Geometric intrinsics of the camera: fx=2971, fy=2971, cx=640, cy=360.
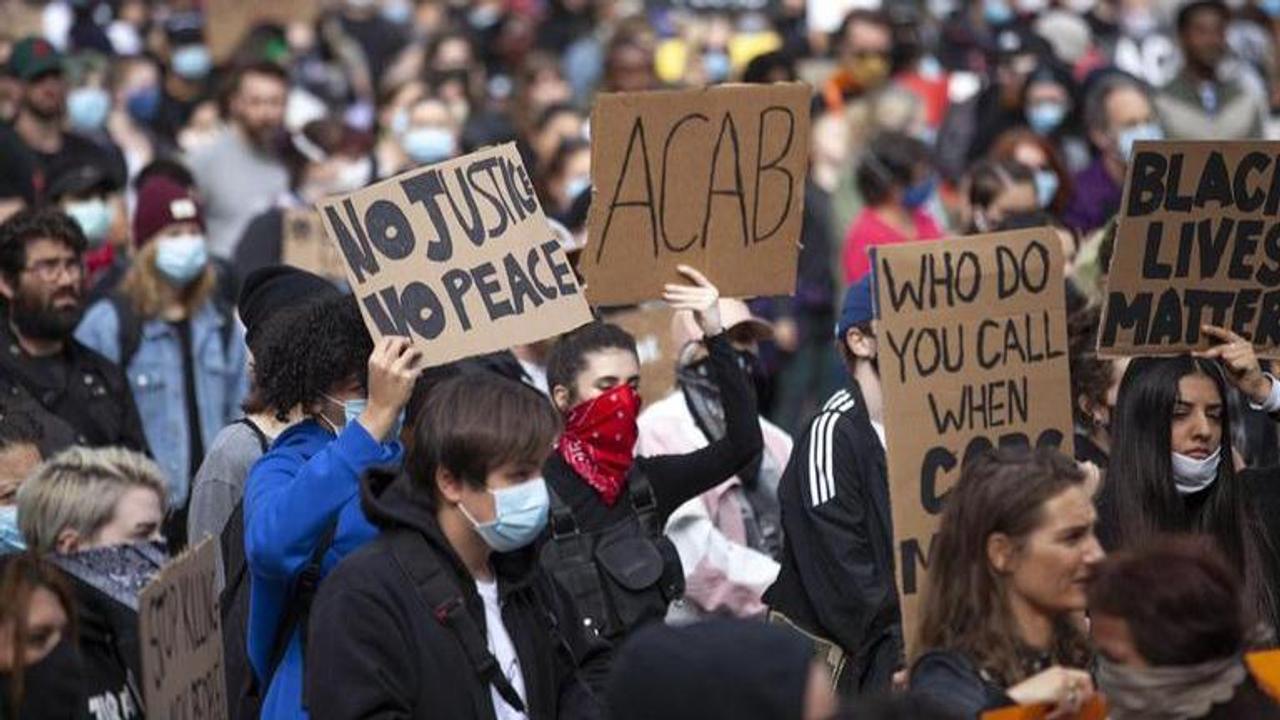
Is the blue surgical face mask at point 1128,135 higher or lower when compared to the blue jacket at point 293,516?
lower

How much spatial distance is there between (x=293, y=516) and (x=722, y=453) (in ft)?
6.63

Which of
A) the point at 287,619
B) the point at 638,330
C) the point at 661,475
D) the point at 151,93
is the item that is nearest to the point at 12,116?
the point at 151,93

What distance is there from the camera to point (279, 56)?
20.5 meters

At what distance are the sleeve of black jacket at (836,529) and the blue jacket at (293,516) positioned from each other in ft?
4.57

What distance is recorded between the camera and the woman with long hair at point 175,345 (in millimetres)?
11328

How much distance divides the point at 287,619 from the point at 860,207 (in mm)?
8631

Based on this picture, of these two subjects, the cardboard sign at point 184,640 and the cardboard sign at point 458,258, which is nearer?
the cardboard sign at point 184,640

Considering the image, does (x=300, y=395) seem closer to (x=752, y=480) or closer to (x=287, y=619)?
(x=287, y=619)

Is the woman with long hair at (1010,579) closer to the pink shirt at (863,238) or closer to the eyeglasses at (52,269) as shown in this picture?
the eyeglasses at (52,269)

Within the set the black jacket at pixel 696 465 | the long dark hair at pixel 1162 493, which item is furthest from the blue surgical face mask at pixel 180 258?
the long dark hair at pixel 1162 493

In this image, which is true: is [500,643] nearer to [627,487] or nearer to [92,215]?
[627,487]

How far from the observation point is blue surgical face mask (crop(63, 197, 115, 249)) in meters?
12.7

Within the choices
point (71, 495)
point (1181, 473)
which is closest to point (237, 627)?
point (71, 495)

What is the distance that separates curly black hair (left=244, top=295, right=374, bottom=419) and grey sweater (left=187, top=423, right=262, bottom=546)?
15.8 inches
